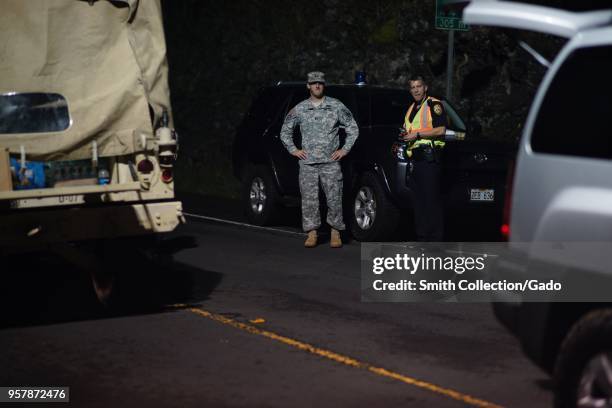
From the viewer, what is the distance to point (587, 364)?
5070 millimetres

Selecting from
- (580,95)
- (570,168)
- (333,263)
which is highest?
(580,95)

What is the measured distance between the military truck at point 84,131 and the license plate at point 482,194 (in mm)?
4343

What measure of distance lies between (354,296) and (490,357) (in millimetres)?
2426

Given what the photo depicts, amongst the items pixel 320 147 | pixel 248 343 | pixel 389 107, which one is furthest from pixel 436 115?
pixel 248 343

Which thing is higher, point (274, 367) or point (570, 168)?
point (570, 168)

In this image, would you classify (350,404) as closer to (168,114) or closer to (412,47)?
(168,114)

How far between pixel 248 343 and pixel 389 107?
20.7ft

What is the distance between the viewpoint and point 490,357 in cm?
747

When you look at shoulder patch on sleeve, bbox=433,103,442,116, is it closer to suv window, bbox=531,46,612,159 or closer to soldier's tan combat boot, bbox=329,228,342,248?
soldier's tan combat boot, bbox=329,228,342,248

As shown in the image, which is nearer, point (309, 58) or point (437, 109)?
point (437, 109)

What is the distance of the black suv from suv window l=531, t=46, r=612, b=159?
5.57 metres

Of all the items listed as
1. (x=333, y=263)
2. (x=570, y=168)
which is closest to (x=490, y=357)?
(x=570, y=168)

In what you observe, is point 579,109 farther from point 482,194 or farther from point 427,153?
point 482,194

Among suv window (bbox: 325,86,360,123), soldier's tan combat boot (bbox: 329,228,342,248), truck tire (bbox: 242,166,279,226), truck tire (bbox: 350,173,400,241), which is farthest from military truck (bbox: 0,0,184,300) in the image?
truck tire (bbox: 242,166,279,226)
